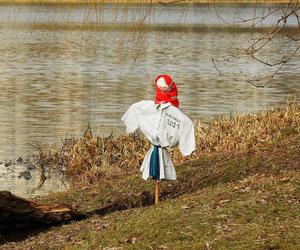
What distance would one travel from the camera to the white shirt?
9.84m

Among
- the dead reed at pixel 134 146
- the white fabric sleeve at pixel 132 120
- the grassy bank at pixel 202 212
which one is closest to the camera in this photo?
the grassy bank at pixel 202 212

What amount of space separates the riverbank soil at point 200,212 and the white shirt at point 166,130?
17.2 inches

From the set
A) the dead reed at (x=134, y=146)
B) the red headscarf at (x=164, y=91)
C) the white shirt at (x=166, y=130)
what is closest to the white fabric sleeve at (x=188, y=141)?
the white shirt at (x=166, y=130)

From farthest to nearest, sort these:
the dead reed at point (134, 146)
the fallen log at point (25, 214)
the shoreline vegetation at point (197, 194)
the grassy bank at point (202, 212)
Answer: the dead reed at point (134, 146), the fallen log at point (25, 214), the shoreline vegetation at point (197, 194), the grassy bank at point (202, 212)

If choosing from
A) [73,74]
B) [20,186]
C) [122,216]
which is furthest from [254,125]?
[73,74]

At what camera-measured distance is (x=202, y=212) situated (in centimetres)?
884

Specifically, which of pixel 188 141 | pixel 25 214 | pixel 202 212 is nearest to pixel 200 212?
pixel 202 212

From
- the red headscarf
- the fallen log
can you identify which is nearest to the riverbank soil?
the fallen log

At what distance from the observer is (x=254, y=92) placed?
1130 inches

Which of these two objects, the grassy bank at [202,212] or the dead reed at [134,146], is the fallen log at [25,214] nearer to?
the grassy bank at [202,212]

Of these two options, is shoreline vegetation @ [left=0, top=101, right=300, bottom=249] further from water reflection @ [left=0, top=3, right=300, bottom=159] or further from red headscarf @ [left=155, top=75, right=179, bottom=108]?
water reflection @ [left=0, top=3, right=300, bottom=159]

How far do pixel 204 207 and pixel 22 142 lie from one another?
Result: 1042 cm

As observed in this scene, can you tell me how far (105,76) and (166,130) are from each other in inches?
951

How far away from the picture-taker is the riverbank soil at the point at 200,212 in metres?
8.03
